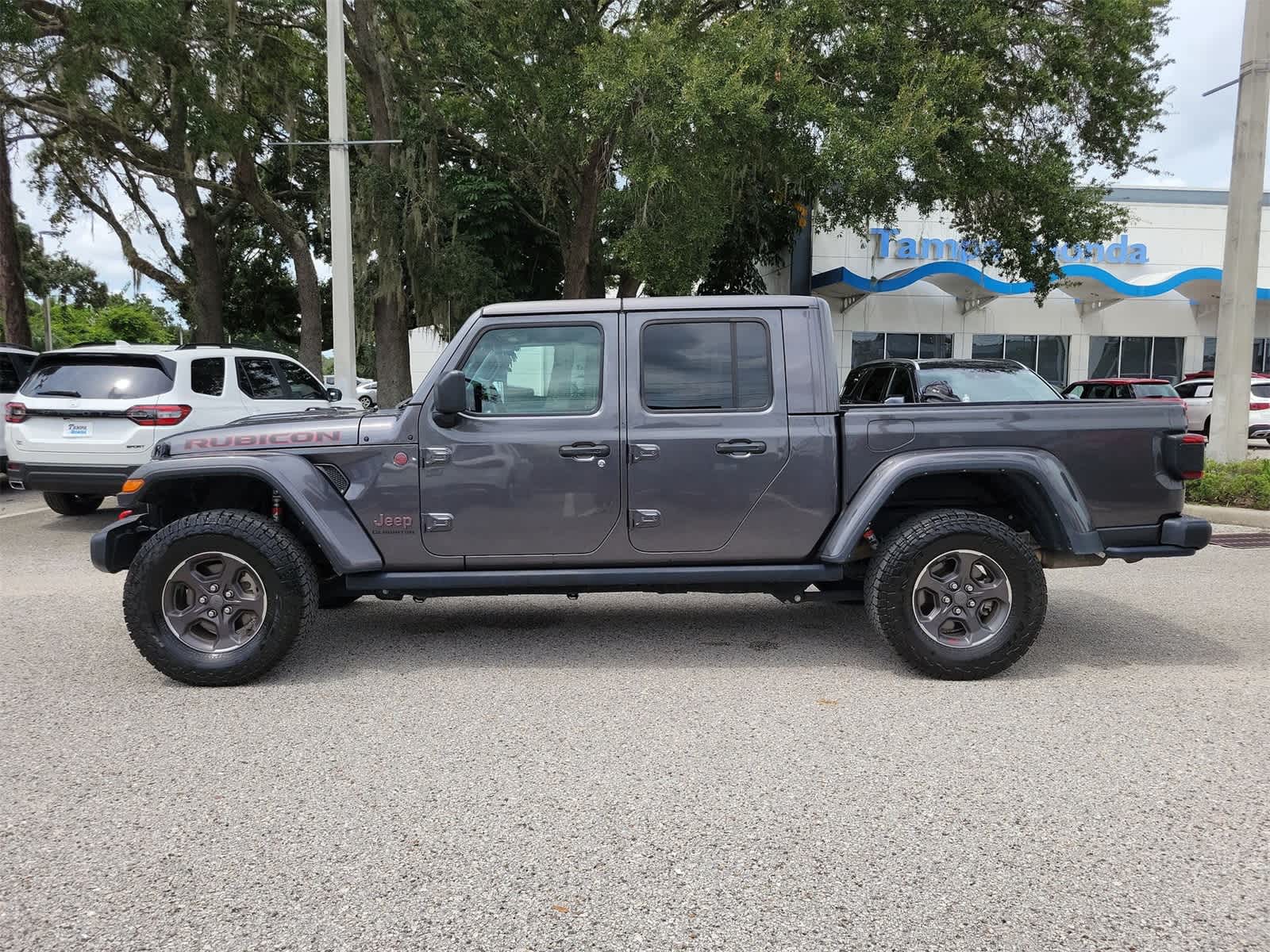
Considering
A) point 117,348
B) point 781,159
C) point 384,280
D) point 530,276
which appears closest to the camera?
point 117,348

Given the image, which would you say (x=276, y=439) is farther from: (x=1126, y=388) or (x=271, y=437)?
(x=1126, y=388)

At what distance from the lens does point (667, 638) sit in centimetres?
540

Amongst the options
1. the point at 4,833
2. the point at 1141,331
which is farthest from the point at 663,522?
the point at 1141,331

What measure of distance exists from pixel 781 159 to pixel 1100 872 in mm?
12510

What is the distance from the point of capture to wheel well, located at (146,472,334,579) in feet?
15.8

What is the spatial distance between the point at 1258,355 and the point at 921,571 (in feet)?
99.5

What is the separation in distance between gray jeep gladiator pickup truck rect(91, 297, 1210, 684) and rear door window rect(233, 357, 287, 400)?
18.0 ft

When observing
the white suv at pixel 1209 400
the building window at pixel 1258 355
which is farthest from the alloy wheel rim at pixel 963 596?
the building window at pixel 1258 355

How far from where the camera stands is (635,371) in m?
4.67

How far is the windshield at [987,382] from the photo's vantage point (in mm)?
9242

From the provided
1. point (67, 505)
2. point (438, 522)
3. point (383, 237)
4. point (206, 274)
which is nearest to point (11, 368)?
point (67, 505)

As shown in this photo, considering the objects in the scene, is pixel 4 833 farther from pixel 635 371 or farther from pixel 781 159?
pixel 781 159

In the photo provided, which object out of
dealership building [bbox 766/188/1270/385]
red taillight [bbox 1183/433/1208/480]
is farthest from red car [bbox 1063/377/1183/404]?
red taillight [bbox 1183/433/1208/480]

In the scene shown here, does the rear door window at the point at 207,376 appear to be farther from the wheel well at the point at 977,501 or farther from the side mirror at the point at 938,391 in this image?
the wheel well at the point at 977,501
